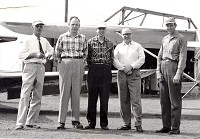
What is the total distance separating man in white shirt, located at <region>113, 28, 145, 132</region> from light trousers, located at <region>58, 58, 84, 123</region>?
0.63 meters

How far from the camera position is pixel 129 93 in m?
6.10

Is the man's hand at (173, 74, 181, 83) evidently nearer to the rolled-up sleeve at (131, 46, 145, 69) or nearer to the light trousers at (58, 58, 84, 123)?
the rolled-up sleeve at (131, 46, 145, 69)

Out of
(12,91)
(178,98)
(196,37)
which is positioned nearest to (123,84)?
(178,98)

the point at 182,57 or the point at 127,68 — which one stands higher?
the point at 182,57

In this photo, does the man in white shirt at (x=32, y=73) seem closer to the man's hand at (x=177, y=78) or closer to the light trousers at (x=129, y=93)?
the light trousers at (x=129, y=93)

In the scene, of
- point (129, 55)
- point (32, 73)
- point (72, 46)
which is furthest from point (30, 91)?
point (129, 55)

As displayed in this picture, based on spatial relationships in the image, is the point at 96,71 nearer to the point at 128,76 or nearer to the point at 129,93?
the point at 128,76

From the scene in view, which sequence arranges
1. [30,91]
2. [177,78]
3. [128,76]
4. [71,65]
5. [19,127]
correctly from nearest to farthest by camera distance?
[177,78] → [19,127] → [71,65] → [30,91] → [128,76]

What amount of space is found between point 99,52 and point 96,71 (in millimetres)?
304

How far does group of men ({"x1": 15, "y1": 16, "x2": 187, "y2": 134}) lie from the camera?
574cm

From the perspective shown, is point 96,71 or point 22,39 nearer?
point 96,71

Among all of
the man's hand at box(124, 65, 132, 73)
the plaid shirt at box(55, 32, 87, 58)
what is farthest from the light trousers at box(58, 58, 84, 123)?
the man's hand at box(124, 65, 132, 73)

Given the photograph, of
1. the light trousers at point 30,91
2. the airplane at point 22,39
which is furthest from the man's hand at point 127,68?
the airplane at point 22,39

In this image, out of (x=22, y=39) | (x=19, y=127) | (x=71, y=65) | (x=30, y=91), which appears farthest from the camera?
(x=22, y=39)
